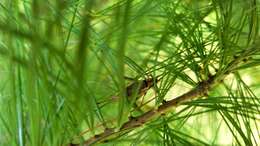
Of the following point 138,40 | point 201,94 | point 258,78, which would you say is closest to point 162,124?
point 201,94

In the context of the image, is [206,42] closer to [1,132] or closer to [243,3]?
[243,3]

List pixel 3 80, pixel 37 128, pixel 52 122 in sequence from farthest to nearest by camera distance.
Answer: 1. pixel 3 80
2. pixel 52 122
3. pixel 37 128

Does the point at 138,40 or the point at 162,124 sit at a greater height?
the point at 138,40

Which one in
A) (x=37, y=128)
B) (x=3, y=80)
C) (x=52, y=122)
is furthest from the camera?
(x=3, y=80)

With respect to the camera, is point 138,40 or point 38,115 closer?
point 38,115

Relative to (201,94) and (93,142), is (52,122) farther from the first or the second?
(201,94)

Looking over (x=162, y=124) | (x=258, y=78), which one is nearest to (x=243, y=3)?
(x=162, y=124)
